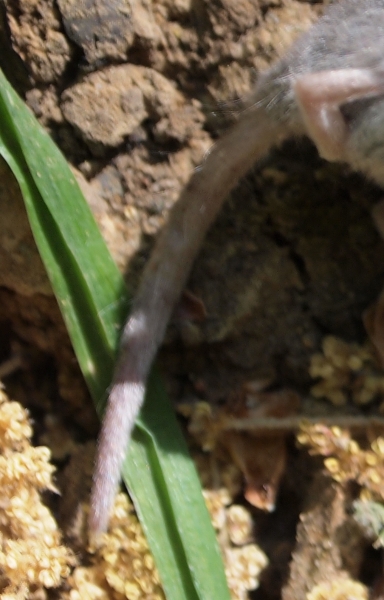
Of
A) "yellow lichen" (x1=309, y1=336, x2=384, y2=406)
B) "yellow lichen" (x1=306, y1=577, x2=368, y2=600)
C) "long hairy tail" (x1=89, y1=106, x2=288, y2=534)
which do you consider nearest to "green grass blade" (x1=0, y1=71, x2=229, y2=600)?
"long hairy tail" (x1=89, y1=106, x2=288, y2=534)

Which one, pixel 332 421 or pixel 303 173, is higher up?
pixel 303 173

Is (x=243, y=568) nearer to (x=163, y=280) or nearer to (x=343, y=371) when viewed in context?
(x=343, y=371)

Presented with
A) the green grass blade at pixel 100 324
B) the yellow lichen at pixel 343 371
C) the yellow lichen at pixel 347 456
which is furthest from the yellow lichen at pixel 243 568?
the yellow lichen at pixel 343 371

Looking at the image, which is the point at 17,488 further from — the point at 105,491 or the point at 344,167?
the point at 344,167

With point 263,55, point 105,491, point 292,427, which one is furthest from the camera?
point 263,55

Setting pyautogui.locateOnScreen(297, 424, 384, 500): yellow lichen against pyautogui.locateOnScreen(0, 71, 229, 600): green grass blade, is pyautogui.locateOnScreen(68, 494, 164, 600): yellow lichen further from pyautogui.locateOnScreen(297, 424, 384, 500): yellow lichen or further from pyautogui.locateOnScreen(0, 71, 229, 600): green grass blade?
pyautogui.locateOnScreen(297, 424, 384, 500): yellow lichen

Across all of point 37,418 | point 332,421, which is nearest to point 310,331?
point 332,421

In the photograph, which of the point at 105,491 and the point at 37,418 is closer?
the point at 105,491
